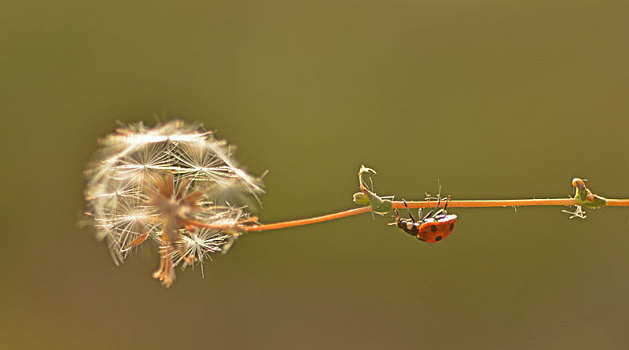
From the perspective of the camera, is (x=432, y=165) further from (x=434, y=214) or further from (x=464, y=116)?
(x=434, y=214)

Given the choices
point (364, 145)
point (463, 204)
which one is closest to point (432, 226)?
point (463, 204)

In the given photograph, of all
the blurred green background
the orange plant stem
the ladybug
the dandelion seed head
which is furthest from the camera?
the blurred green background

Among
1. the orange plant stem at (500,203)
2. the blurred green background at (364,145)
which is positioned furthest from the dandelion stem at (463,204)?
the blurred green background at (364,145)

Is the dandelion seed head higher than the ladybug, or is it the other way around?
the dandelion seed head

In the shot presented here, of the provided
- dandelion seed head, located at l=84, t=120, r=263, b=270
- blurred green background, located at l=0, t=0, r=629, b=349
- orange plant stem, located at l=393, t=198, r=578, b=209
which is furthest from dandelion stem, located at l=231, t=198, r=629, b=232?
blurred green background, located at l=0, t=0, r=629, b=349

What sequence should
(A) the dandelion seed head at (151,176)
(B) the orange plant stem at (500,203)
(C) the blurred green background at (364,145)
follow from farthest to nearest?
(C) the blurred green background at (364,145) → (A) the dandelion seed head at (151,176) → (B) the orange plant stem at (500,203)

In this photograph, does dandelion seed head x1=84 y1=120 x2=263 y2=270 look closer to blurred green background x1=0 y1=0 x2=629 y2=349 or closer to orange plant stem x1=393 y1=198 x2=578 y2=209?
orange plant stem x1=393 y1=198 x2=578 y2=209

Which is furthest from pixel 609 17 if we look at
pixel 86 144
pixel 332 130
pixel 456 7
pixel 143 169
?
pixel 86 144

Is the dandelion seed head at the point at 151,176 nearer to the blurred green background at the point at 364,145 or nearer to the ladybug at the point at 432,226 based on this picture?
the ladybug at the point at 432,226
